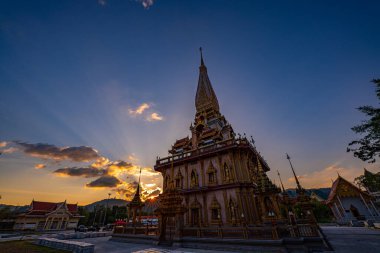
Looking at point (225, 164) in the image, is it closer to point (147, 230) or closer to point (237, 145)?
point (237, 145)

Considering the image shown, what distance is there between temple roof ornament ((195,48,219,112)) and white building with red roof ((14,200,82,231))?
44.8 meters

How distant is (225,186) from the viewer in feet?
59.6

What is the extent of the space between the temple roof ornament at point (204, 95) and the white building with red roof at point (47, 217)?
44.8 metres

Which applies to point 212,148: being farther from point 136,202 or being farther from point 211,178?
point 136,202

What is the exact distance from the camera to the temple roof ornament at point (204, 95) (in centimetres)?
3278

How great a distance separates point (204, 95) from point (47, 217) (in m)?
48.2

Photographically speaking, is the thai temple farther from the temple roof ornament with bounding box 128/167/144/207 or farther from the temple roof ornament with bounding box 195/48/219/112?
the temple roof ornament with bounding box 195/48/219/112

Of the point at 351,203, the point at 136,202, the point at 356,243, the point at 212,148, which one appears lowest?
the point at 356,243

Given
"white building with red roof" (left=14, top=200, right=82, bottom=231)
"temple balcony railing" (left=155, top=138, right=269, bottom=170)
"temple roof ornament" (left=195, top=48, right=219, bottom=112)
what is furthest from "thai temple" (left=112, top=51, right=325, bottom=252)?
"white building with red roof" (left=14, top=200, right=82, bottom=231)

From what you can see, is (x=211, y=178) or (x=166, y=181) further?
(x=166, y=181)

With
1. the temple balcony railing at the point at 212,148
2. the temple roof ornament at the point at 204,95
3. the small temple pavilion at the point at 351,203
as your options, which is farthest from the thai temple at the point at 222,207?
the small temple pavilion at the point at 351,203

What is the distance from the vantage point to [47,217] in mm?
40656

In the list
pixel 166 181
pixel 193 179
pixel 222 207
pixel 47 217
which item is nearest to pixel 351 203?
pixel 222 207

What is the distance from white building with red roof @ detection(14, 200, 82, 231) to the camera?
37.8 m
